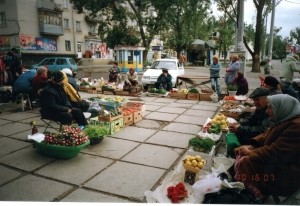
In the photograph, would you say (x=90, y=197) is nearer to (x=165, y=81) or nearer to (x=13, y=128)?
(x=13, y=128)

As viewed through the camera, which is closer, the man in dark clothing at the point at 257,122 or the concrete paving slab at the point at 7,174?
the concrete paving slab at the point at 7,174

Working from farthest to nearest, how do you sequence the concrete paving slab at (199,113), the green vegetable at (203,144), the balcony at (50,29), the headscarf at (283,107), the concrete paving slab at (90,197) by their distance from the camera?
1. the balcony at (50,29)
2. the concrete paving slab at (199,113)
3. the green vegetable at (203,144)
4. the concrete paving slab at (90,197)
5. the headscarf at (283,107)

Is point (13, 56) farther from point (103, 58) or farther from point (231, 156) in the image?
point (103, 58)

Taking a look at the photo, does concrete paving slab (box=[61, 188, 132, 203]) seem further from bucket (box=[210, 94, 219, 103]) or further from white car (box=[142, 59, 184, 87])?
white car (box=[142, 59, 184, 87])

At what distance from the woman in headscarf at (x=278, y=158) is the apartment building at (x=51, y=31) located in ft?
58.1

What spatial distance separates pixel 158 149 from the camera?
17.2 feet

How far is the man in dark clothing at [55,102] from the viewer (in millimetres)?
5031

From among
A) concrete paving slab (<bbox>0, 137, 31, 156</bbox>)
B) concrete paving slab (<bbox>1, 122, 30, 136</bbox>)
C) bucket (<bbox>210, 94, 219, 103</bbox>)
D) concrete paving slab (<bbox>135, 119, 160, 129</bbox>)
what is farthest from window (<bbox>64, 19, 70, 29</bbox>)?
concrete paving slab (<bbox>0, 137, 31, 156</bbox>)

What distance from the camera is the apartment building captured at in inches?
925

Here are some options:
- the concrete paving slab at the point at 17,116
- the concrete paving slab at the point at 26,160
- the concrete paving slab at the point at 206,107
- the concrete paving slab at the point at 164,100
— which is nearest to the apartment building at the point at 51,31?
the concrete paving slab at the point at 17,116

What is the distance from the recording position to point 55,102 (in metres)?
5.12

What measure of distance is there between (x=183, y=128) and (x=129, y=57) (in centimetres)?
1674

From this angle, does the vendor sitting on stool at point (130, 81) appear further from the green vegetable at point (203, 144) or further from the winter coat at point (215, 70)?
the green vegetable at point (203, 144)

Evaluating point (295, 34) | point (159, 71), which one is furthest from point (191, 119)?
point (295, 34)
